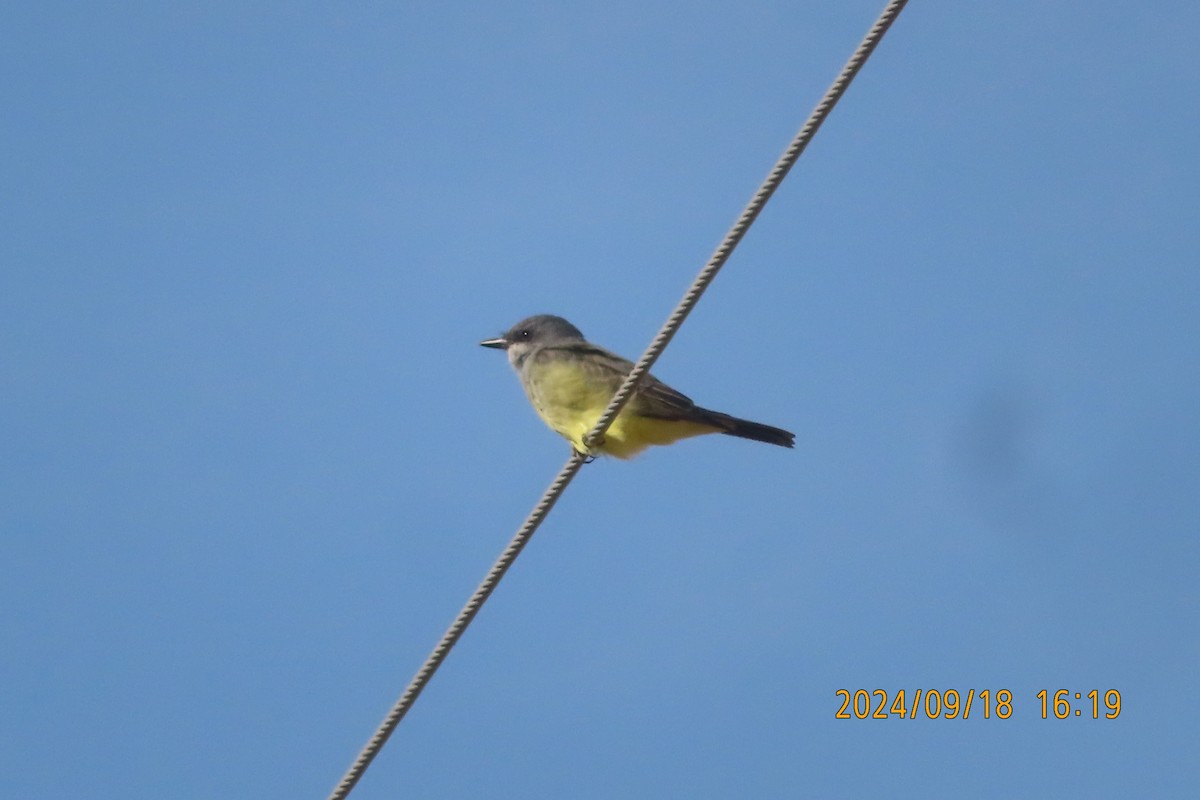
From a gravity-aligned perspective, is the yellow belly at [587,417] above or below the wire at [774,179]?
above

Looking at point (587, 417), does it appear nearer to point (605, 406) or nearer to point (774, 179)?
point (605, 406)

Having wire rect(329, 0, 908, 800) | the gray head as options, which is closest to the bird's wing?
the gray head

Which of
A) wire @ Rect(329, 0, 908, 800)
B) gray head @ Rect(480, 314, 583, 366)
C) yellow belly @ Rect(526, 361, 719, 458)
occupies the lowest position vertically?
wire @ Rect(329, 0, 908, 800)

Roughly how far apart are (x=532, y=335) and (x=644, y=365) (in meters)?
4.11

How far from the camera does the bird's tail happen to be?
8250 mm

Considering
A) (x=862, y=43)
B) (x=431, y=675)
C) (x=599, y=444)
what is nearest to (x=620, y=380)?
(x=599, y=444)

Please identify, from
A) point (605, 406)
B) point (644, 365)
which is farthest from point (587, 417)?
point (644, 365)

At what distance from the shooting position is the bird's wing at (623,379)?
810cm

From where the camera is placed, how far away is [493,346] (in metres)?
10.1

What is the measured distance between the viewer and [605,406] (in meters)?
8.41

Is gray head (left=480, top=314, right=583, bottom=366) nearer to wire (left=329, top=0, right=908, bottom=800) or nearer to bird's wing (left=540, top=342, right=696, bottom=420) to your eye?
bird's wing (left=540, top=342, right=696, bottom=420)

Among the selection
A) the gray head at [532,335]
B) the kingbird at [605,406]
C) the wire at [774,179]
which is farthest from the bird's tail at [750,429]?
the wire at [774,179]

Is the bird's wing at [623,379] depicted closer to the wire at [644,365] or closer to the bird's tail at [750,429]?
the bird's tail at [750,429]

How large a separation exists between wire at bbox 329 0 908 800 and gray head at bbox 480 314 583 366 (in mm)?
3243
